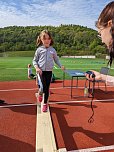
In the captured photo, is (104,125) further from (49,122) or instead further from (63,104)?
(63,104)

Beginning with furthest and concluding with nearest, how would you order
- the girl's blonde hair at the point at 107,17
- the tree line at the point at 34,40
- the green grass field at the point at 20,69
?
the tree line at the point at 34,40
the green grass field at the point at 20,69
the girl's blonde hair at the point at 107,17

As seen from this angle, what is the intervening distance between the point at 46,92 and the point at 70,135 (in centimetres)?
196

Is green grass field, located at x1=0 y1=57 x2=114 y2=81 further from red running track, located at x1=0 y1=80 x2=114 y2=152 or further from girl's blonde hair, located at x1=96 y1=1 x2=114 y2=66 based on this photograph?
girl's blonde hair, located at x1=96 y1=1 x2=114 y2=66

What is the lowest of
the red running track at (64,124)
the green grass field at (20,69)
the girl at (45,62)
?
the green grass field at (20,69)

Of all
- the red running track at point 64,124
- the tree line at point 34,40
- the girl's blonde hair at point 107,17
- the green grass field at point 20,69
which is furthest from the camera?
the tree line at point 34,40

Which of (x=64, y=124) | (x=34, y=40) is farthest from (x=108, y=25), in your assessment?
(x=34, y=40)

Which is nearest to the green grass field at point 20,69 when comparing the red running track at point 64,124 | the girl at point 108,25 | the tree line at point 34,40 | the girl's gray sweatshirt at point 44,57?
the red running track at point 64,124

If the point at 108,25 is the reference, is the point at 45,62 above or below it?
below

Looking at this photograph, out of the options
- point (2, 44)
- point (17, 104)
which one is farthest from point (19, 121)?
point (2, 44)

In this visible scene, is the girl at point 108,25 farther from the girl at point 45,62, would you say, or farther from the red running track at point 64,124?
the girl at point 45,62

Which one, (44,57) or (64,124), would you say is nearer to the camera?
(64,124)

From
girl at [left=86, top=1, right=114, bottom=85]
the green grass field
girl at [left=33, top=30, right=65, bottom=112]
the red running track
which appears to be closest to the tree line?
the green grass field

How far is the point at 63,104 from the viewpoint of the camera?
7250 mm

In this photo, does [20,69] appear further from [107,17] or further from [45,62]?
[107,17]
